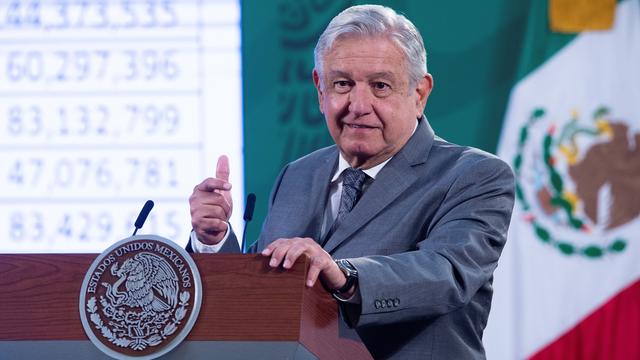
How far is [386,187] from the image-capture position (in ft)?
7.34

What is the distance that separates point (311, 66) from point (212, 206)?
5.96 feet

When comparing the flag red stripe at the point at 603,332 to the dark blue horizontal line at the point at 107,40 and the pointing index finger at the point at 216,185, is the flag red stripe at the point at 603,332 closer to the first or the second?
the dark blue horizontal line at the point at 107,40

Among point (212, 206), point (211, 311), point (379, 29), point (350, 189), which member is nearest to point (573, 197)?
point (350, 189)

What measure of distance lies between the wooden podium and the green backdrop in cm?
222

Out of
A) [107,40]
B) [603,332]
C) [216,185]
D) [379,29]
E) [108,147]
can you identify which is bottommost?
[603,332]

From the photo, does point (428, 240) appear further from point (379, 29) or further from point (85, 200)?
point (85, 200)

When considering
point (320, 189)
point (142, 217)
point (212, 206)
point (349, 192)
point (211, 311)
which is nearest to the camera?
point (211, 311)

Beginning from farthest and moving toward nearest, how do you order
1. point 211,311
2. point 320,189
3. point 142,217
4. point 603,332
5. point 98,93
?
1. point 98,93
2. point 603,332
3. point 320,189
4. point 142,217
5. point 211,311

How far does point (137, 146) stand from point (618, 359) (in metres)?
1.96

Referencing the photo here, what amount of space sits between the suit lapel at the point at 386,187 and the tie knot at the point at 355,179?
8 cm

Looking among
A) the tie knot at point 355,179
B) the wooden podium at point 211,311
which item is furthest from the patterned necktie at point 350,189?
the wooden podium at point 211,311

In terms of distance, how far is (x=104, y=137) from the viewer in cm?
383

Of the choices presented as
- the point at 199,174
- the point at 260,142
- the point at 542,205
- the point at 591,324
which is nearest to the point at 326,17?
the point at 260,142

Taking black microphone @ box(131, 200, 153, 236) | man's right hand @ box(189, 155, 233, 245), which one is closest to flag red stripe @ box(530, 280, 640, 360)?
man's right hand @ box(189, 155, 233, 245)
